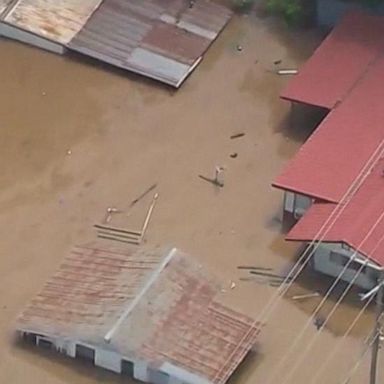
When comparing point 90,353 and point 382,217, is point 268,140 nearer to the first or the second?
point 382,217

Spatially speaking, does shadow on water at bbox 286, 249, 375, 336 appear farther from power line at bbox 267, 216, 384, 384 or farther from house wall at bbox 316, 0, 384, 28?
house wall at bbox 316, 0, 384, 28

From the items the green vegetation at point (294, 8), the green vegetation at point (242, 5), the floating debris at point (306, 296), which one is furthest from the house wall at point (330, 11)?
the floating debris at point (306, 296)

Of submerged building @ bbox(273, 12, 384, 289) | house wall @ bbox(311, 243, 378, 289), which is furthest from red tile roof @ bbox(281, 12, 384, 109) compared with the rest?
house wall @ bbox(311, 243, 378, 289)

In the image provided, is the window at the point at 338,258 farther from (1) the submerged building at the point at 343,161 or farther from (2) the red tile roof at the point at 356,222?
(2) the red tile roof at the point at 356,222

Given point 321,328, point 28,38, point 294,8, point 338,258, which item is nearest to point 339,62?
point 294,8

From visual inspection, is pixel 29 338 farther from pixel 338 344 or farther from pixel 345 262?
pixel 345 262

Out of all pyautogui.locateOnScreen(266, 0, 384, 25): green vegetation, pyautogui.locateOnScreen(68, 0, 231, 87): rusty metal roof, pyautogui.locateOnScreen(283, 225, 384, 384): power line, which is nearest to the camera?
pyautogui.locateOnScreen(283, 225, 384, 384): power line
